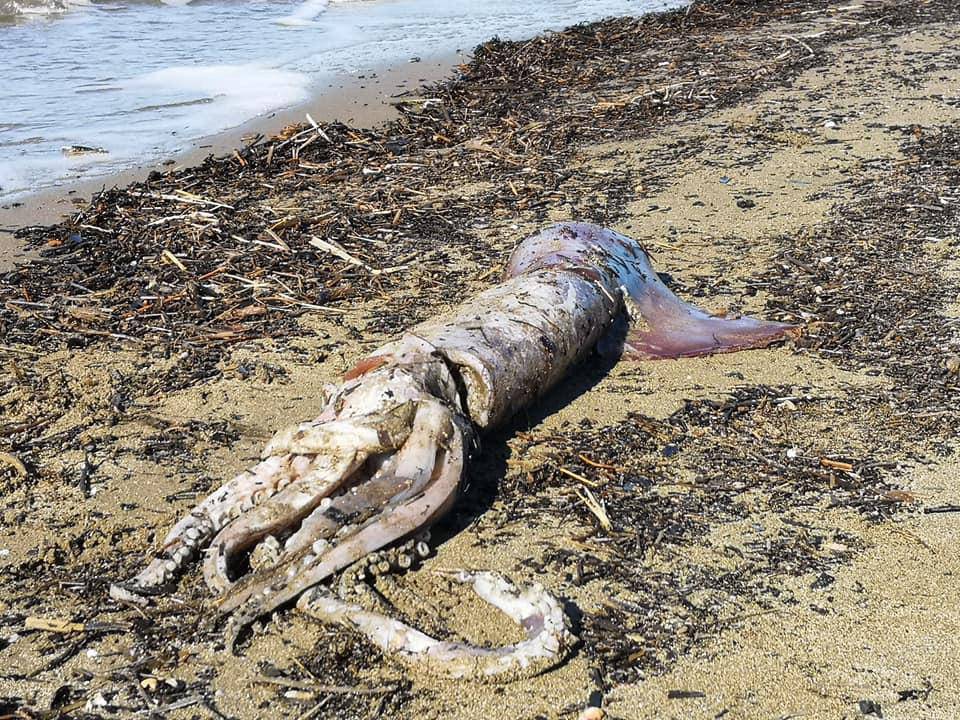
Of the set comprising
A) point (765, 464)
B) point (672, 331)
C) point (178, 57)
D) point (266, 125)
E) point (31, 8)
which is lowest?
point (765, 464)

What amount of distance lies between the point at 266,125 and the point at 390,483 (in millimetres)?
6065

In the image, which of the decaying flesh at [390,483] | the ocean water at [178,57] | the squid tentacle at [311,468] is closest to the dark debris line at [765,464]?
the decaying flesh at [390,483]

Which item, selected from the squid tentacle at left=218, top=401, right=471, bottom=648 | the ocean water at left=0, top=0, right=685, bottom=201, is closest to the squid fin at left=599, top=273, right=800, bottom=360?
the squid tentacle at left=218, top=401, right=471, bottom=648

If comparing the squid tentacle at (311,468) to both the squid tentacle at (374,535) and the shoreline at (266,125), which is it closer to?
the squid tentacle at (374,535)

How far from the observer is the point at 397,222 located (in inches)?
251

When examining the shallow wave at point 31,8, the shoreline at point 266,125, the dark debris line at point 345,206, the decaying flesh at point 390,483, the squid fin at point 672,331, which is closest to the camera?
the decaying flesh at point 390,483

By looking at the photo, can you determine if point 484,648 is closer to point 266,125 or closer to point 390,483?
point 390,483

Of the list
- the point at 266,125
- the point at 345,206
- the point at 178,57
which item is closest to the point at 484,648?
the point at 345,206

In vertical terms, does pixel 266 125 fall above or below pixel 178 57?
below

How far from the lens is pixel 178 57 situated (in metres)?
11.5

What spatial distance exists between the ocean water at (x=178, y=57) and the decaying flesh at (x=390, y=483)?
4533 mm

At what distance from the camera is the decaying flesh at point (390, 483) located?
2986 millimetres

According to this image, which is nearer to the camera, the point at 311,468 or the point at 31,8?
the point at 311,468

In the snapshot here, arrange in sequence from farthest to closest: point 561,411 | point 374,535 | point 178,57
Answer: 1. point 178,57
2. point 561,411
3. point 374,535
